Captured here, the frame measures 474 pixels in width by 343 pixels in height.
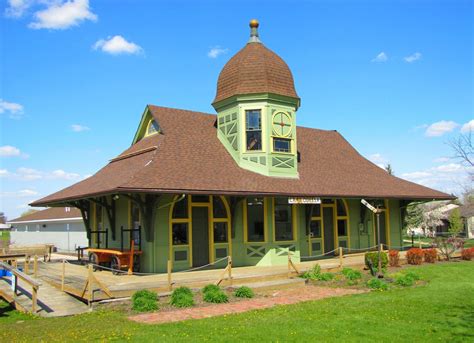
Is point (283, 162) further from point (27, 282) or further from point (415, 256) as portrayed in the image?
point (27, 282)

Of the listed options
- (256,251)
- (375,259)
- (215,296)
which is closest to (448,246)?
(375,259)

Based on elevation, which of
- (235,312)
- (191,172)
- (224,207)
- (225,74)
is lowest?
(235,312)

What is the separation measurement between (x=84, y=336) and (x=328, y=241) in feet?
48.1

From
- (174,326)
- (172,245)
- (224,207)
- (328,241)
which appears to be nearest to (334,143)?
(328,241)

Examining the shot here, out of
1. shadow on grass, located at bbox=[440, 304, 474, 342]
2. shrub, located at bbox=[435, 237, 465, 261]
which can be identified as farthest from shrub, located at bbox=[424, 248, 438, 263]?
shadow on grass, located at bbox=[440, 304, 474, 342]

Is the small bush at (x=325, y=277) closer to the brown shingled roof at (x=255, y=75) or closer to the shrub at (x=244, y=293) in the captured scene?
the shrub at (x=244, y=293)

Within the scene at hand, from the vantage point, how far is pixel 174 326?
986cm

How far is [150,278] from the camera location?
49.3 feet

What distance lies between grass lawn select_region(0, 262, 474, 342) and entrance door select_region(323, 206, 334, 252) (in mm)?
8707

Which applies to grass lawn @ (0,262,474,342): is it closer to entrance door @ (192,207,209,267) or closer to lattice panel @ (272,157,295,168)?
entrance door @ (192,207,209,267)

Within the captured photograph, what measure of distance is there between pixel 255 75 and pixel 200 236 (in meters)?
7.11

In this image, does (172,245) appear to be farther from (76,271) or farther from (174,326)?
(174,326)

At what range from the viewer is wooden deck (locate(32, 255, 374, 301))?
12.9 metres

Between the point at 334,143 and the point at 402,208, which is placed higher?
the point at 334,143
